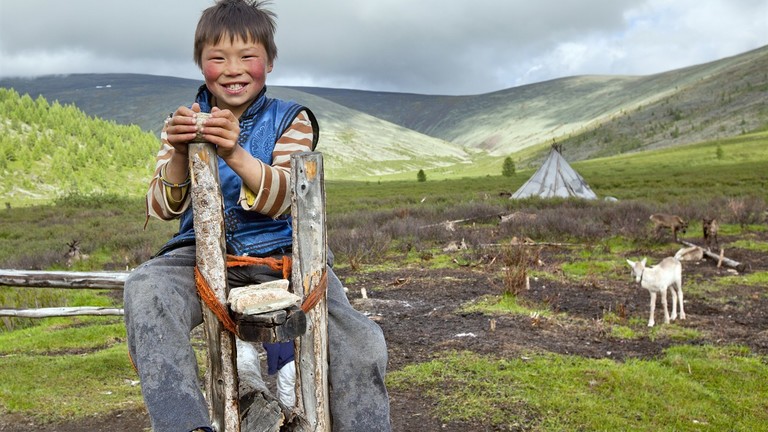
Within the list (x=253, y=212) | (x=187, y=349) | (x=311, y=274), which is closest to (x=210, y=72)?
(x=253, y=212)

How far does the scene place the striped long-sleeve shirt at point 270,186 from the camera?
2615mm

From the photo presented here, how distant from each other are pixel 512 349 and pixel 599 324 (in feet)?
6.16

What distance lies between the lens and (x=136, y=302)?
98.6 inches

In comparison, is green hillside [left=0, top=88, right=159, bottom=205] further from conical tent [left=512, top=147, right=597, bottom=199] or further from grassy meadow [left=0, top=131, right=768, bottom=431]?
grassy meadow [left=0, top=131, right=768, bottom=431]

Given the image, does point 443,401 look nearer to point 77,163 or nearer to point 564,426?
point 564,426

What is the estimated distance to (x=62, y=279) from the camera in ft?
22.7

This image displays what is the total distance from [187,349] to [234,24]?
1496mm

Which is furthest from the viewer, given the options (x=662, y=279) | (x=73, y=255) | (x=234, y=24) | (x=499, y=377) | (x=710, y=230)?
(x=73, y=255)

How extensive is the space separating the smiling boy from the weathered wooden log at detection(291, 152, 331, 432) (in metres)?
0.12

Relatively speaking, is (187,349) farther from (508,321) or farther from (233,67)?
(508,321)

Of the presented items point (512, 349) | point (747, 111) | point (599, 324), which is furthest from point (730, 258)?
point (747, 111)

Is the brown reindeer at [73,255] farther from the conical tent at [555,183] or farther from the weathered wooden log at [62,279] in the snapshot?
the conical tent at [555,183]

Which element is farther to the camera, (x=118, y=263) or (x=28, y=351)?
(x=118, y=263)

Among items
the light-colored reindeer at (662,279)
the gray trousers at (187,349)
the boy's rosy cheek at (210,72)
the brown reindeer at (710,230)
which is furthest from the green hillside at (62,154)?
the gray trousers at (187,349)
